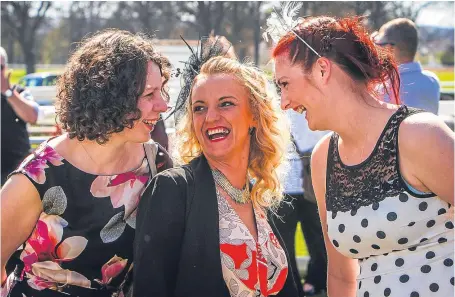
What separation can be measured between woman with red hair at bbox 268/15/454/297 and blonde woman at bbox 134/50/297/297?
0.31 metres

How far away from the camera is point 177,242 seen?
2.47 m

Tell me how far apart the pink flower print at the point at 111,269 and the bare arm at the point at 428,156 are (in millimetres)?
1180

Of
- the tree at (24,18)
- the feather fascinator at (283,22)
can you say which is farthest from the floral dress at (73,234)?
the tree at (24,18)

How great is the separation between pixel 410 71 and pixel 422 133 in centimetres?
286

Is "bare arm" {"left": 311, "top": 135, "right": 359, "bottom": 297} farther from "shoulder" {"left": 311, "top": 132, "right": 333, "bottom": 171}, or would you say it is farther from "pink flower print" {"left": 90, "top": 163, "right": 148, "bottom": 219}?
"pink flower print" {"left": 90, "top": 163, "right": 148, "bottom": 219}

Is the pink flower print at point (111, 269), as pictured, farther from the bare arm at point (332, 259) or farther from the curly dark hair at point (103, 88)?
the bare arm at point (332, 259)

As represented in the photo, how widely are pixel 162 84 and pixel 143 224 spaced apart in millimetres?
681

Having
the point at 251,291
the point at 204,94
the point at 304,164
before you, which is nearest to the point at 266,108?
the point at 204,94

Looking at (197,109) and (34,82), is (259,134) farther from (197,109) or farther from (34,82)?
(34,82)

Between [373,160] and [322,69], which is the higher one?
[322,69]

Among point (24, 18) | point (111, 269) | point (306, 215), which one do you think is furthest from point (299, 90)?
point (24, 18)

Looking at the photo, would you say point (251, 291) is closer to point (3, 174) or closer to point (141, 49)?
point (141, 49)

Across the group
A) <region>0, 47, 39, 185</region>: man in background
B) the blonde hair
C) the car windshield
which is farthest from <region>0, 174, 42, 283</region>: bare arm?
the car windshield

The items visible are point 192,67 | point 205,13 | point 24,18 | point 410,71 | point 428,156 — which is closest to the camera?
point 428,156
